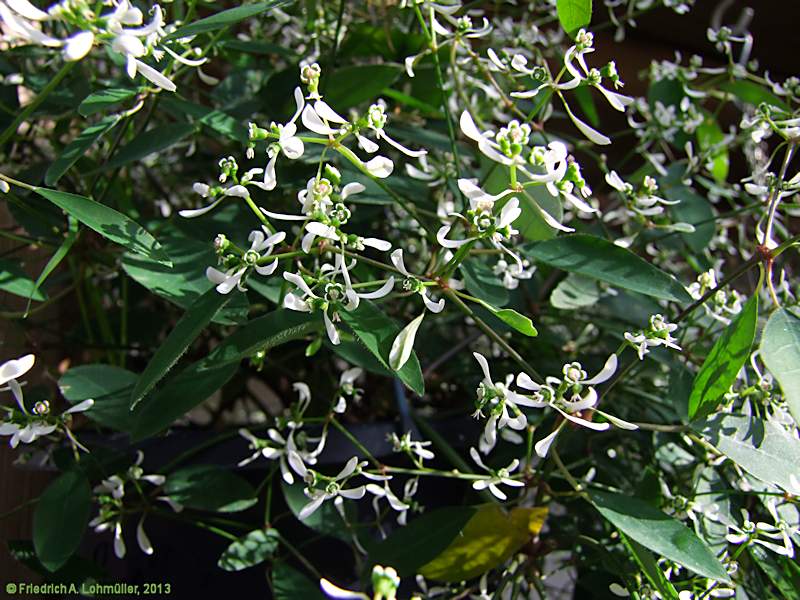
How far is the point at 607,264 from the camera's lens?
1.47 ft

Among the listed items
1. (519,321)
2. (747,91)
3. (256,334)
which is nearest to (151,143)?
(256,334)

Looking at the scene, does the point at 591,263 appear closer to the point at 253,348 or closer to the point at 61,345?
the point at 253,348

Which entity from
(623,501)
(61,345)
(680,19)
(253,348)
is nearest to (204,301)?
(253,348)

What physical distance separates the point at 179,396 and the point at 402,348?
5.8 inches

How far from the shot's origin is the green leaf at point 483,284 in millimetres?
467

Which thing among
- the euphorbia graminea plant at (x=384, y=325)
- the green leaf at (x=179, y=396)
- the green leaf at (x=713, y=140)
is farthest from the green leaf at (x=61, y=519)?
the green leaf at (x=713, y=140)

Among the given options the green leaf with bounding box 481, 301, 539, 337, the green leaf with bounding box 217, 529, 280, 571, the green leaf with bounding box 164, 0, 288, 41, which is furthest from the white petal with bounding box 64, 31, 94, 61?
the green leaf with bounding box 217, 529, 280, 571

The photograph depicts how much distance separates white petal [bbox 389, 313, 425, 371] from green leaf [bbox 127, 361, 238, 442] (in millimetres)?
110

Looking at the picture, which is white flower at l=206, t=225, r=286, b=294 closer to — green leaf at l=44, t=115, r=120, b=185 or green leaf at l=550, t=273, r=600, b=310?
green leaf at l=44, t=115, r=120, b=185

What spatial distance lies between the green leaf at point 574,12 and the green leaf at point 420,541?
306mm

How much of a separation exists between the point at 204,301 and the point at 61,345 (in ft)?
1.26

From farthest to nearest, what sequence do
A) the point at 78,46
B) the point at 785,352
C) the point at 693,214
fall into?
the point at 693,214, the point at 785,352, the point at 78,46

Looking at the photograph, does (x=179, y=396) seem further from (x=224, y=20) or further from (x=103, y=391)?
(x=224, y=20)

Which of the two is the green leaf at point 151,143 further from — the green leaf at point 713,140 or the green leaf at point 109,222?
the green leaf at point 713,140
